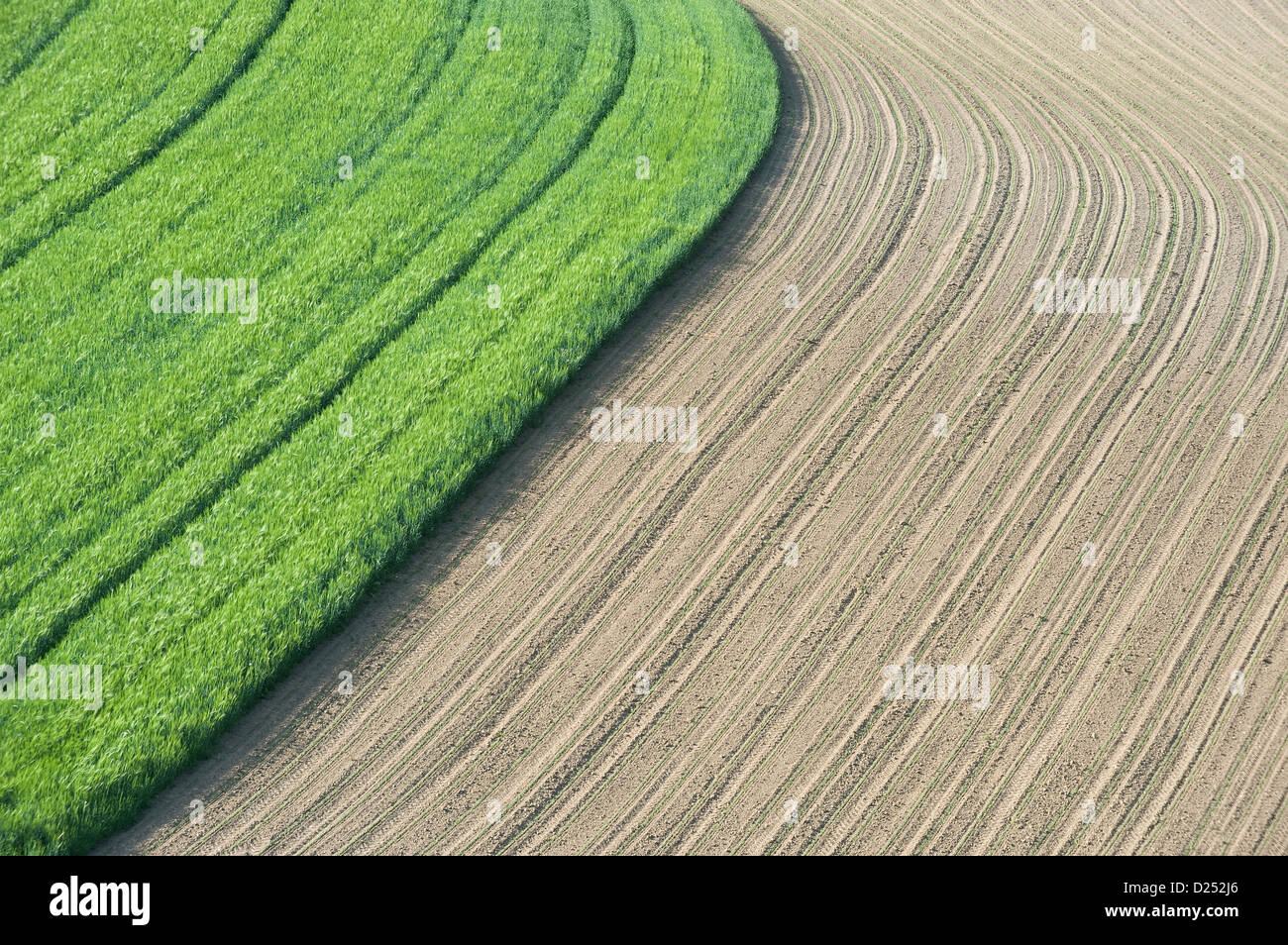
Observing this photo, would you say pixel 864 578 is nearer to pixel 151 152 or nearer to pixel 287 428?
pixel 287 428

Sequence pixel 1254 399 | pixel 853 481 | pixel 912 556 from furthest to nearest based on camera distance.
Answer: pixel 1254 399
pixel 853 481
pixel 912 556

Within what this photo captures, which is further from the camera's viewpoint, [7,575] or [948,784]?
[7,575]

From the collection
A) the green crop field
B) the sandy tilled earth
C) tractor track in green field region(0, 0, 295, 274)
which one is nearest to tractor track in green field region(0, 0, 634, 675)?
the green crop field

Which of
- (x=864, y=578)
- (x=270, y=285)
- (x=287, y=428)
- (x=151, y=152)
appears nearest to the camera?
(x=864, y=578)

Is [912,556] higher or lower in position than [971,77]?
lower

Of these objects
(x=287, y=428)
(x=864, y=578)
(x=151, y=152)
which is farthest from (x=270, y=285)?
(x=864, y=578)
